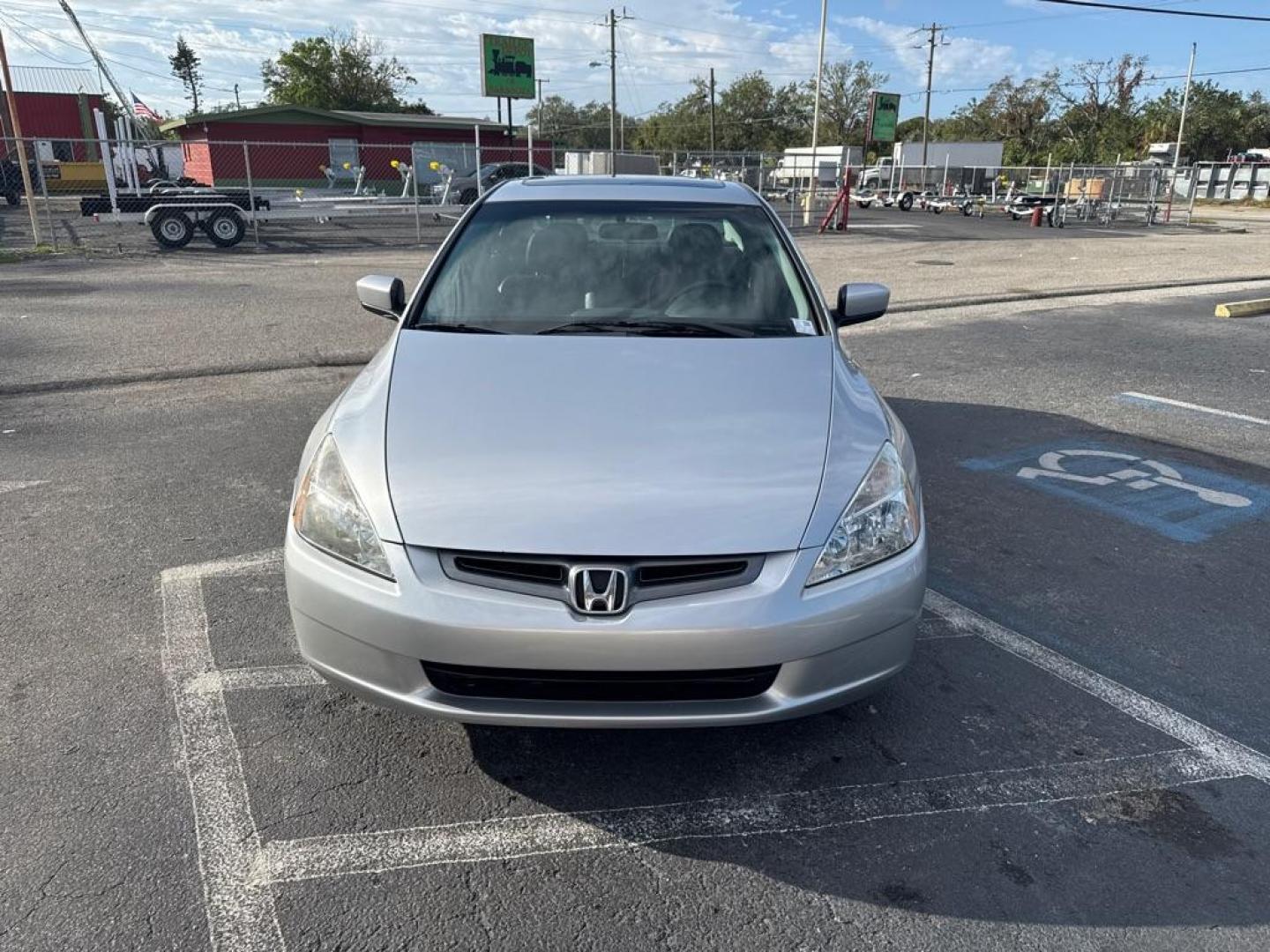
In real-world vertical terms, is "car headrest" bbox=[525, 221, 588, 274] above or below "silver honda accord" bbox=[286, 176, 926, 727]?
above

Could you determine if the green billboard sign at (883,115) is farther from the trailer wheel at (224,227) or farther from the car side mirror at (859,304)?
the car side mirror at (859,304)

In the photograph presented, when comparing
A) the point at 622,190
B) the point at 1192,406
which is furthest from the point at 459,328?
the point at 1192,406

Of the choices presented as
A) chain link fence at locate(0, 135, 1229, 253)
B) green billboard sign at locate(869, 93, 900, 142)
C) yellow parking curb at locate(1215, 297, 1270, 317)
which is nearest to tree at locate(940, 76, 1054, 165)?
chain link fence at locate(0, 135, 1229, 253)

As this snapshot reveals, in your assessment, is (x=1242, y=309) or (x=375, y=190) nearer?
(x=1242, y=309)

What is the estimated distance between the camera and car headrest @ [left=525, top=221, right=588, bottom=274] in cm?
392

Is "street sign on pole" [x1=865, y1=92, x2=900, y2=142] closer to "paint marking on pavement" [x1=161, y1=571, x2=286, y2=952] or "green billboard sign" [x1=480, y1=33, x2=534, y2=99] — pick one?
"green billboard sign" [x1=480, y1=33, x2=534, y2=99]

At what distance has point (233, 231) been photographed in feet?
61.1

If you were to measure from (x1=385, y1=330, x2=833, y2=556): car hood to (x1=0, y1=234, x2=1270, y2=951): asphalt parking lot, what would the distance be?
825mm

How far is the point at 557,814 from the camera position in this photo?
2.58m

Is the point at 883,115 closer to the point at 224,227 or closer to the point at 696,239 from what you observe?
the point at 224,227

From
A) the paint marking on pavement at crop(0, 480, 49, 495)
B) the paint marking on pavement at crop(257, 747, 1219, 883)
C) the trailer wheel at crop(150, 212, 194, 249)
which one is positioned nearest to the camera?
the paint marking on pavement at crop(257, 747, 1219, 883)

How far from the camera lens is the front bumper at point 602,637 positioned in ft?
7.54

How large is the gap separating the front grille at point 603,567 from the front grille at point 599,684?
202 millimetres

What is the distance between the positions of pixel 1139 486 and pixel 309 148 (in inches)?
1650
